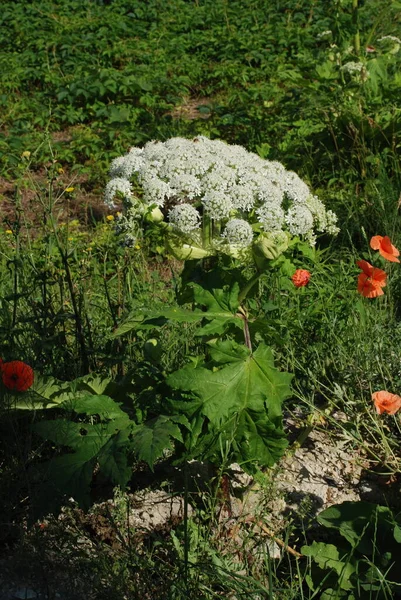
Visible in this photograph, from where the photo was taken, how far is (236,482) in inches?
124

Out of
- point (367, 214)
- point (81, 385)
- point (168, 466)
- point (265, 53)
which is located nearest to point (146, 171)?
point (81, 385)

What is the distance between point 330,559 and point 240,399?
62 cm

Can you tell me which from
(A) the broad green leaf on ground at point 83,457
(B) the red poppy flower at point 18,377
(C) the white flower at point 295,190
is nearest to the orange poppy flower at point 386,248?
(C) the white flower at point 295,190

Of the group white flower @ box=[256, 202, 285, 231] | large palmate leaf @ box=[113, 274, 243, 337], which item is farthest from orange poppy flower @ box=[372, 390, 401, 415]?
white flower @ box=[256, 202, 285, 231]

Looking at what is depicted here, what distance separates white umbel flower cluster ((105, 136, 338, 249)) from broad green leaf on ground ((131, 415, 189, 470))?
0.60m

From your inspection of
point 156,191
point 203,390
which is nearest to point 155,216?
point 156,191

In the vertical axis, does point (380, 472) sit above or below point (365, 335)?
below

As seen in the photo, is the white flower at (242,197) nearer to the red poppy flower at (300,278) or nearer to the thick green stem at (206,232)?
the thick green stem at (206,232)

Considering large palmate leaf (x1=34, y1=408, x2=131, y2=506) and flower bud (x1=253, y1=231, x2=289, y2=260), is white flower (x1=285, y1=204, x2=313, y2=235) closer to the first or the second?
flower bud (x1=253, y1=231, x2=289, y2=260)

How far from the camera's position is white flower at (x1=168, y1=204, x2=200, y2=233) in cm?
265

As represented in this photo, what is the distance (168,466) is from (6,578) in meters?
0.67

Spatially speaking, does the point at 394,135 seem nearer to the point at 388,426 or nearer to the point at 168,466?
the point at 388,426

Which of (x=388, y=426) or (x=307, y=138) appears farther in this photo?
(x=307, y=138)

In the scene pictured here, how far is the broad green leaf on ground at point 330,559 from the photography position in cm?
262
